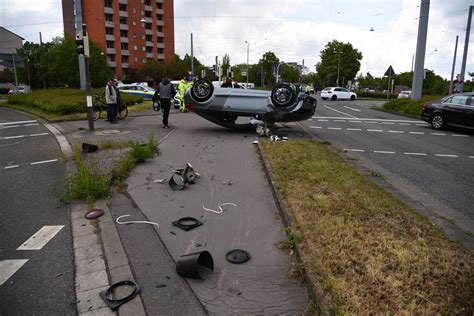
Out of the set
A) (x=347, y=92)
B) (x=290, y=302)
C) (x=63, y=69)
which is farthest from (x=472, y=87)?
(x=290, y=302)

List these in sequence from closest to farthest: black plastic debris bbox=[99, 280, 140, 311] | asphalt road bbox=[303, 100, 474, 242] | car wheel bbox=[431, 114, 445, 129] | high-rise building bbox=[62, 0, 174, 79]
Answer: black plastic debris bbox=[99, 280, 140, 311], asphalt road bbox=[303, 100, 474, 242], car wheel bbox=[431, 114, 445, 129], high-rise building bbox=[62, 0, 174, 79]

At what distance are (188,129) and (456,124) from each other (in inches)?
423

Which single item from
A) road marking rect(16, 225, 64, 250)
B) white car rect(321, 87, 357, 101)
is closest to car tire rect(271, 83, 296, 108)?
road marking rect(16, 225, 64, 250)

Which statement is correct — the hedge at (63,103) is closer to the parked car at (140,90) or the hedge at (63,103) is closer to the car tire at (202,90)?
the parked car at (140,90)

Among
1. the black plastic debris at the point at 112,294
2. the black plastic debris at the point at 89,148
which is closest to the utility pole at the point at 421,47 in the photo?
the black plastic debris at the point at 89,148

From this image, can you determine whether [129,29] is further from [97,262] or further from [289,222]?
[97,262]

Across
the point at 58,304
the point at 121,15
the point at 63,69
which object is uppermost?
the point at 121,15

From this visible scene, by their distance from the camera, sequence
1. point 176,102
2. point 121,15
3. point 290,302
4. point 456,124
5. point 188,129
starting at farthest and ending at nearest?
1. point 121,15
2. point 176,102
3. point 456,124
4. point 188,129
5. point 290,302

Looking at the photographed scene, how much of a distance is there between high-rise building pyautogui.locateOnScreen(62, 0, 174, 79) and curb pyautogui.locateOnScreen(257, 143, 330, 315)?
258ft

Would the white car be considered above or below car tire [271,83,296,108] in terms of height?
below

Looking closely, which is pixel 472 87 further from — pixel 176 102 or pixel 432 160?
pixel 432 160

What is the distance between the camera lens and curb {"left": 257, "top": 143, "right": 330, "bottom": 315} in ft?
9.74

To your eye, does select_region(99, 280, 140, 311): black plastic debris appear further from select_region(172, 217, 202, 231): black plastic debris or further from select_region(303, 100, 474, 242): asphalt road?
select_region(303, 100, 474, 242): asphalt road

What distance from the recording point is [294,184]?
6.35m
